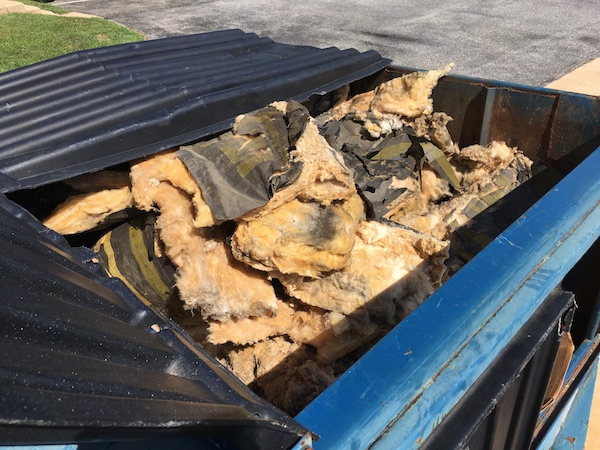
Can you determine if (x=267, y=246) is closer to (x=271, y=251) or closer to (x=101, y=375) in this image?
(x=271, y=251)

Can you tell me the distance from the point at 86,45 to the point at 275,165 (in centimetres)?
729

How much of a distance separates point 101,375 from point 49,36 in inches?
343

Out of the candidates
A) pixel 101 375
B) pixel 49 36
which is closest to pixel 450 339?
pixel 101 375

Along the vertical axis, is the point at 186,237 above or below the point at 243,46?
below

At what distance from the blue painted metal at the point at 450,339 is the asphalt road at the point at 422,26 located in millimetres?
5683

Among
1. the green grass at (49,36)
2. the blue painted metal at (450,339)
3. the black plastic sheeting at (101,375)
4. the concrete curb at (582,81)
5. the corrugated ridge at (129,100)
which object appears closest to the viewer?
the black plastic sheeting at (101,375)

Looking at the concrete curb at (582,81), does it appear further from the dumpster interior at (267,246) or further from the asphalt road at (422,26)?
the dumpster interior at (267,246)

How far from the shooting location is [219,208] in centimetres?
156

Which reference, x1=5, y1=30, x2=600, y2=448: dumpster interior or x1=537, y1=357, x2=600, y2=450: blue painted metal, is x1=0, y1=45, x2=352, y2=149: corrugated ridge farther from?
x1=537, y1=357, x2=600, y2=450: blue painted metal

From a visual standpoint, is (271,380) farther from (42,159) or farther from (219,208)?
(42,159)

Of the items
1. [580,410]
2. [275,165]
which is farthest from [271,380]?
[580,410]

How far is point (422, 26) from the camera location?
30.2 feet

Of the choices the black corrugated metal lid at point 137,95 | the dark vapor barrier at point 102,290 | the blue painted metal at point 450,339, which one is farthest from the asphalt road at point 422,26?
the blue painted metal at point 450,339

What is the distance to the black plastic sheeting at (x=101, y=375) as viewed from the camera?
2.26 ft
